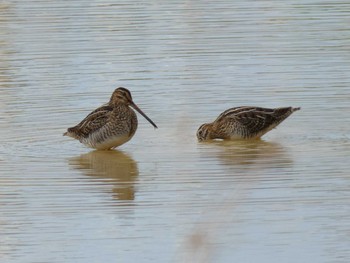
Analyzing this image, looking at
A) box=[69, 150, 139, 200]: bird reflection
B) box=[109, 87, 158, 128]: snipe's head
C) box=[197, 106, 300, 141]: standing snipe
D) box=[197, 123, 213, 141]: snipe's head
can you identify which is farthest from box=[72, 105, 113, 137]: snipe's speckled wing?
box=[197, 106, 300, 141]: standing snipe

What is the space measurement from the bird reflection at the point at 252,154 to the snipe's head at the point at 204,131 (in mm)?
166

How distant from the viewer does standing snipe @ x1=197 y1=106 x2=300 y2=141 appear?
1471 centimetres

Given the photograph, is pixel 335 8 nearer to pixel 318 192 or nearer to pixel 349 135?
pixel 349 135

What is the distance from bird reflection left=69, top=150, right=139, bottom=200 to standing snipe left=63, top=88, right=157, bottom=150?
0.13 meters

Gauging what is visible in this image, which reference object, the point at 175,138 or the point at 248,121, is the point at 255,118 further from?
the point at 175,138

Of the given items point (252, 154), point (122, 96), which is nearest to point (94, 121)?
point (122, 96)

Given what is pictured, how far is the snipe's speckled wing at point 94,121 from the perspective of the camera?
566 inches

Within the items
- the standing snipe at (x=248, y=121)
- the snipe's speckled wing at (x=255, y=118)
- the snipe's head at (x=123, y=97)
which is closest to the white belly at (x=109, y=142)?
the snipe's head at (x=123, y=97)

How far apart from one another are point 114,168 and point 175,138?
1.02 metres

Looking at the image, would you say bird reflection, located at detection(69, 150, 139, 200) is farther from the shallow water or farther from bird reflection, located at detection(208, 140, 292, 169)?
bird reflection, located at detection(208, 140, 292, 169)

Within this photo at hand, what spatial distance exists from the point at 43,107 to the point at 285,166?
3.77m

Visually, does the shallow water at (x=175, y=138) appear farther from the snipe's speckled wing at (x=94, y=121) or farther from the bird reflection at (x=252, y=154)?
the snipe's speckled wing at (x=94, y=121)

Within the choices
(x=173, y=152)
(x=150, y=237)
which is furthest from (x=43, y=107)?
(x=150, y=237)

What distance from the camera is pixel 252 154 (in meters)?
14.0
